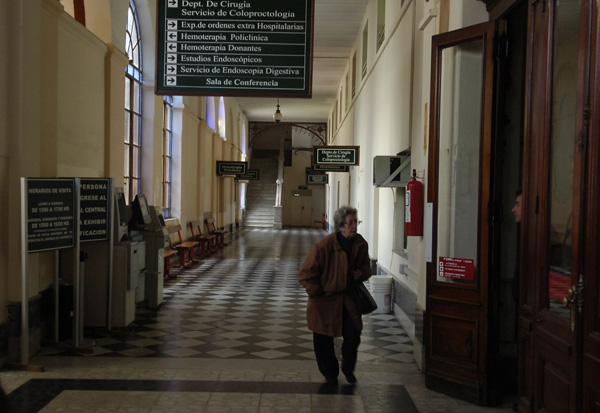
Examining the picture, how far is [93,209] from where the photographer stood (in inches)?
251

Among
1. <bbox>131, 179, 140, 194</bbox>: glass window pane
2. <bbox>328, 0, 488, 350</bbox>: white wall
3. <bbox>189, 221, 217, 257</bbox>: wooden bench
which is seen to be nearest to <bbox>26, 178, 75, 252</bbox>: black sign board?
<bbox>328, 0, 488, 350</bbox>: white wall

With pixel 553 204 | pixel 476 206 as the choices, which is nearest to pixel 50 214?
pixel 476 206

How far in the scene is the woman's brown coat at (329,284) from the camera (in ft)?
15.8

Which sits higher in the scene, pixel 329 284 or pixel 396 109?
pixel 396 109

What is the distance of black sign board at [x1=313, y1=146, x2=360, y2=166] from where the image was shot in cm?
1316

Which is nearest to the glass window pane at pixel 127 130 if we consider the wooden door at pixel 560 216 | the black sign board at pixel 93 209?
the black sign board at pixel 93 209

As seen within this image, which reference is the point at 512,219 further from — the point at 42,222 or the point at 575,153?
the point at 42,222

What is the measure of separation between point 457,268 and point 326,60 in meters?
14.4

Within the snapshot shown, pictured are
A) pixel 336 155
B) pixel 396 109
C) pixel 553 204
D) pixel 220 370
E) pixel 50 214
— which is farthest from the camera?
pixel 336 155

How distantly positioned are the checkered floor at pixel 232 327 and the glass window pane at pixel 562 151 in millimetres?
2775

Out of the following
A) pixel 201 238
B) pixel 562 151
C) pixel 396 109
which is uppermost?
pixel 396 109

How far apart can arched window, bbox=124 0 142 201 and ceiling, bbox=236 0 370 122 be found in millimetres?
3966

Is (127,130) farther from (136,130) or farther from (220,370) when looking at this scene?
(220,370)

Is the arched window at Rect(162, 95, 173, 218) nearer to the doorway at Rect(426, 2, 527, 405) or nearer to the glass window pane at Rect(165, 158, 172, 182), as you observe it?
the glass window pane at Rect(165, 158, 172, 182)
